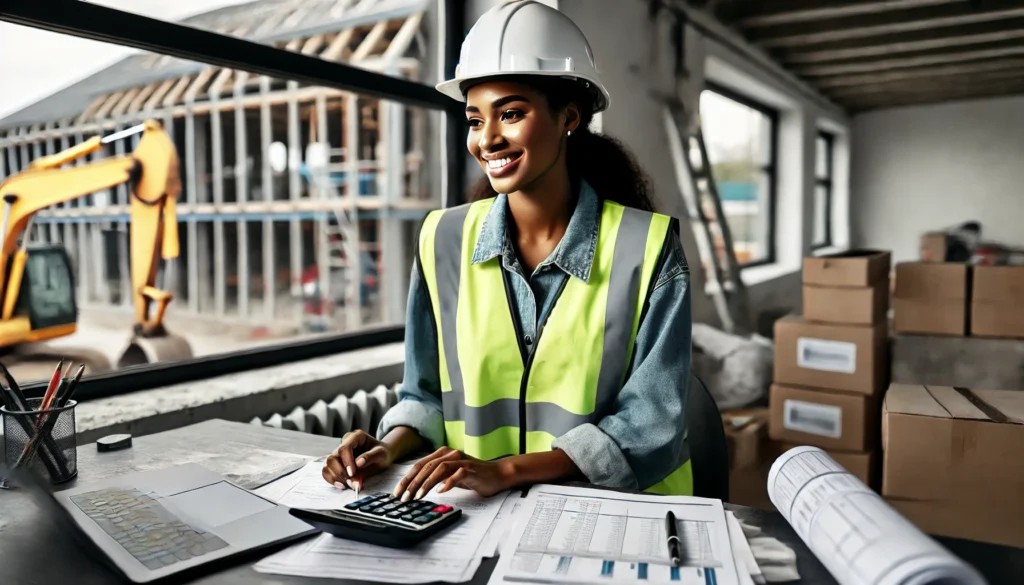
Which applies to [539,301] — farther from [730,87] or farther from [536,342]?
[730,87]

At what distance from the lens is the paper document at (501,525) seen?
775 mm

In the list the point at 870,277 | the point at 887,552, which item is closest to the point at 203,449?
the point at 887,552

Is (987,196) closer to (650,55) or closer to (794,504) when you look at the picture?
(650,55)

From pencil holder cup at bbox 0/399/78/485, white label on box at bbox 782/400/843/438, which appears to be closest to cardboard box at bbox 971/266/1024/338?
white label on box at bbox 782/400/843/438

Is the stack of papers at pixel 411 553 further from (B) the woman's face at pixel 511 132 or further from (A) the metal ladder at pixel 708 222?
(A) the metal ladder at pixel 708 222

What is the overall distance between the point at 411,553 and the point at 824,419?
2407 millimetres

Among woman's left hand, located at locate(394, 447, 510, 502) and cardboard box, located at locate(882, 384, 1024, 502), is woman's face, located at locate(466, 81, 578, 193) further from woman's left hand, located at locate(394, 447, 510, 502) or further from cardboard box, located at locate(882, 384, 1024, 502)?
cardboard box, located at locate(882, 384, 1024, 502)

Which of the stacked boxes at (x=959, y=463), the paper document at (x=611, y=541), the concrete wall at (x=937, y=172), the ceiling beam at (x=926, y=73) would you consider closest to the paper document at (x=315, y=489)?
the paper document at (x=611, y=541)

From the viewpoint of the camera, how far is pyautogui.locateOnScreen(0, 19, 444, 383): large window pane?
10.8 ft

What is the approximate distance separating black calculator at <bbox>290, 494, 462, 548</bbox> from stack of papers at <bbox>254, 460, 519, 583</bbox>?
0.03 ft

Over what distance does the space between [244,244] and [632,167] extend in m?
3.77

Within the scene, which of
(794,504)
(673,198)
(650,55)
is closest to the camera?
(794,504)

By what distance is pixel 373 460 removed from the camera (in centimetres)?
103

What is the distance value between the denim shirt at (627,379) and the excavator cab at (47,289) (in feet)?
4.02
